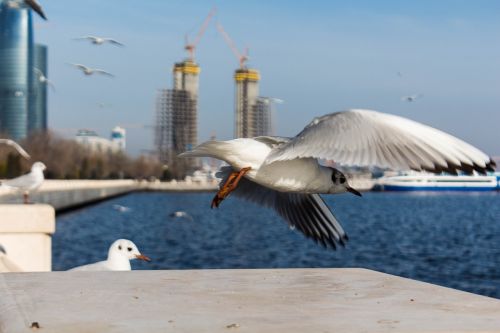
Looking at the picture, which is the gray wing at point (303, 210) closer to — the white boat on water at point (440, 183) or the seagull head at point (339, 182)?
the seagull head at point (339, 182)

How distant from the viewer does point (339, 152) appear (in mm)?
4727

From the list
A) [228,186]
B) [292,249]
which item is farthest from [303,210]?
[292,249]

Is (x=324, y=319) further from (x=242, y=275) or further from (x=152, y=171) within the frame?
(x=152, y=171)

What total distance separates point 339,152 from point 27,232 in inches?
244

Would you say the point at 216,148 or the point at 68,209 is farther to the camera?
the point at 68,209

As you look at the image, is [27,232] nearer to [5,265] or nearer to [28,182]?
[5,265]

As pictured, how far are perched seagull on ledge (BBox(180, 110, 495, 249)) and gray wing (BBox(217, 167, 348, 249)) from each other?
92 centimetres

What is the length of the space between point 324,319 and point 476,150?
1120 millimetres

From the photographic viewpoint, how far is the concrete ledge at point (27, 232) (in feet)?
32.7

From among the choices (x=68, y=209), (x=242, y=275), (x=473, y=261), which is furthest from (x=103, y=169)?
(x=242, y=275)

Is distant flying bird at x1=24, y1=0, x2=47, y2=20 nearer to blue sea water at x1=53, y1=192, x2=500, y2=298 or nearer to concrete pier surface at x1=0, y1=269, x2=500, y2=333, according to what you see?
blue sea water at x1=53, y1=192, x2=500, y2=298

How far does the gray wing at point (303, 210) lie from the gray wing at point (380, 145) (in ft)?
4.30

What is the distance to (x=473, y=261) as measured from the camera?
3528cm

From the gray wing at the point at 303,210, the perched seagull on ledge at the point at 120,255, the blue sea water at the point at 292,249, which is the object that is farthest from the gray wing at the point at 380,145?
the blue sea water at the point at 292,249
